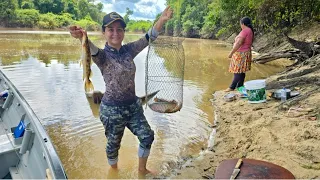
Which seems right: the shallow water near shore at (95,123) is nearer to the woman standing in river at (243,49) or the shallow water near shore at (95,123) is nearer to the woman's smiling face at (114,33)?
the woman standing in river at (243,49)

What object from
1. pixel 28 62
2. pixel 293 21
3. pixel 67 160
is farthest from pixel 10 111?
pixel 293 21

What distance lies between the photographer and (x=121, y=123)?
3.40m

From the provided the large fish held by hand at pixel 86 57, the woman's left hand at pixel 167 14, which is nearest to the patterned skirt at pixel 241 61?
the woman's left hand at pixel 167 14

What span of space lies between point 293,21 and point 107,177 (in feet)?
43.6

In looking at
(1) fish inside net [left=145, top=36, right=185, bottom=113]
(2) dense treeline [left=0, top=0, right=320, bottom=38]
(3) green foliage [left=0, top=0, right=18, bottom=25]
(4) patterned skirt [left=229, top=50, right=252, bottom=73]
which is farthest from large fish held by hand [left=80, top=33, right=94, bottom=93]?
(3) green foliage [left=0, top=0, right=18, bottom=25]

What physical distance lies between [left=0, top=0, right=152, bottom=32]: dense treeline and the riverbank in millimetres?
32911

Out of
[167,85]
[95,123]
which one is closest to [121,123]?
[95,123]

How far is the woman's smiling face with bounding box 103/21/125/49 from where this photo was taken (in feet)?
10.6

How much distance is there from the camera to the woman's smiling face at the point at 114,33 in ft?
10.6

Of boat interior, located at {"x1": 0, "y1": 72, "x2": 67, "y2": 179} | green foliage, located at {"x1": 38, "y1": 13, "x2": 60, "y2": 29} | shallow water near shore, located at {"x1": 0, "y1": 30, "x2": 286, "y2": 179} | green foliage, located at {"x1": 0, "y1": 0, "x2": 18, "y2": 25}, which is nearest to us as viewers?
boat interior, located at {"x1": 0, "y1": 72, "x2": 67, "y2": 179}

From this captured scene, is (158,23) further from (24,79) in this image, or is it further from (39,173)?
(24,79)

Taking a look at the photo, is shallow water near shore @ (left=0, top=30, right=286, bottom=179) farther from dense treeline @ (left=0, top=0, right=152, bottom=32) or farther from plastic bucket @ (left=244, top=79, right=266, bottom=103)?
dense treeline @ (left=0, top=0, right=152, bottom=32)

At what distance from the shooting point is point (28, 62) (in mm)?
13148

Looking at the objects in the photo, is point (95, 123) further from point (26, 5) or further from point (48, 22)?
point (26, 5)
